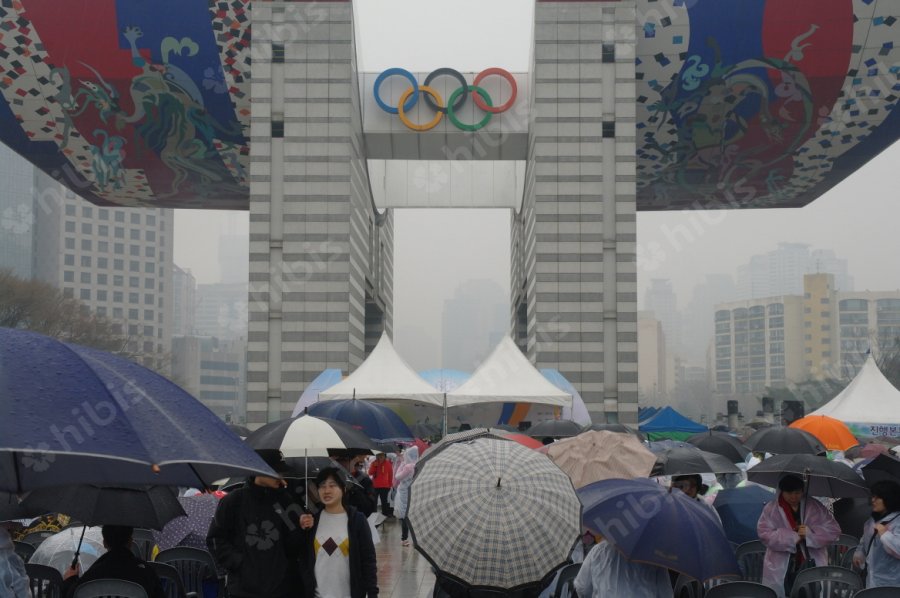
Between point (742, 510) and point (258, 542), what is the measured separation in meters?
4.61

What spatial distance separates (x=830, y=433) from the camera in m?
16.3

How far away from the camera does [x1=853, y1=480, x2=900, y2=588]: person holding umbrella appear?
7.23 metres

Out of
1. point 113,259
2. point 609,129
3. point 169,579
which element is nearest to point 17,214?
point 113,259

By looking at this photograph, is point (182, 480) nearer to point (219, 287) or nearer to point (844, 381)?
point (844, 381)

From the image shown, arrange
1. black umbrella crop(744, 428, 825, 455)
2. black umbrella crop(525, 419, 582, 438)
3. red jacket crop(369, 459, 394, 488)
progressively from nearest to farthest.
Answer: black umbrella crop(744, 428, 825, 455), black umbrella crop(525, 419, 582, 438), red jacket crop(369, 459, 394, 488)

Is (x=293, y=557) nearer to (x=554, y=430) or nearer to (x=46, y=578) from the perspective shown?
(x=46, y=578)

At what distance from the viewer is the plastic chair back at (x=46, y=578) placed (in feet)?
22.8

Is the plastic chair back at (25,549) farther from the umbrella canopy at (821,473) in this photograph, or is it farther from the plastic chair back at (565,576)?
the umbrella canopy at (821,473)

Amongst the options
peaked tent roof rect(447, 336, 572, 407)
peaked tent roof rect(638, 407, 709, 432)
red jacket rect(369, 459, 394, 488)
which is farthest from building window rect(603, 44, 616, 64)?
red jacket rect(369, 459, 394, 488)

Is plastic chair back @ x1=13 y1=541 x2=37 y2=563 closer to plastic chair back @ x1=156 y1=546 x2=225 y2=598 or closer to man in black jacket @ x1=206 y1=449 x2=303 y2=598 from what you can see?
plastic chair back @ x1=156 y1=546 x2=225 y2=598

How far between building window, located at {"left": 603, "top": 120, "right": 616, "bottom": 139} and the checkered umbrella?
27449 mm

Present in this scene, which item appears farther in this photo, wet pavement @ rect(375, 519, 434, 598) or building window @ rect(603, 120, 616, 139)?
building window @ rect(603, 120, 616, 139)

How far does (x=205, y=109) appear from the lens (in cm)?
3719

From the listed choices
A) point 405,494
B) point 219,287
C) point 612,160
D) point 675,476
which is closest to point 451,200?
point 612,160
